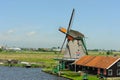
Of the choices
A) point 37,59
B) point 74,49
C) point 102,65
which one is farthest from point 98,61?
point 37,59

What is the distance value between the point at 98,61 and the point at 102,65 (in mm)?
3575

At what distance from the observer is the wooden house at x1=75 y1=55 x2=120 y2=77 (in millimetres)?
54594

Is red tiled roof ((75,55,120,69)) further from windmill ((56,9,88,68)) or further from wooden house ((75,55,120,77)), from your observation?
windmill ((56,9,88,68))

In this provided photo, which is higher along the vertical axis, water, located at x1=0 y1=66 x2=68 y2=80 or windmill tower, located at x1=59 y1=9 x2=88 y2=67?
windmill tower, located at x1=59 y1=9 x2=88 y2=67

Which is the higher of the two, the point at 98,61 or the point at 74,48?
the point at 74,48

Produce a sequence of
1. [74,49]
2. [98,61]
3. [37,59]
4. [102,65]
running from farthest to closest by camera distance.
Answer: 1. [37,59]
2. [74,49]
3. [98,61]
4. [102,65]

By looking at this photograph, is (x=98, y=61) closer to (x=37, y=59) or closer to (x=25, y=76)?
(x=25, y=76)

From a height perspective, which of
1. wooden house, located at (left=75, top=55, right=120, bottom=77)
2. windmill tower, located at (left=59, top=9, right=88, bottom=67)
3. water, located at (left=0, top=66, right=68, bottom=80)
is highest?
windmill tower, located at (left=59, top=9, right=88, bottom=67)

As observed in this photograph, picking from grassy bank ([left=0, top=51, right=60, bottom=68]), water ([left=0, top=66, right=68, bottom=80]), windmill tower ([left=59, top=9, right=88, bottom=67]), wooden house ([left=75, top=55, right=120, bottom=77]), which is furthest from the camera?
grassy bank ([left=0, top=51, right=60, bottom=68])

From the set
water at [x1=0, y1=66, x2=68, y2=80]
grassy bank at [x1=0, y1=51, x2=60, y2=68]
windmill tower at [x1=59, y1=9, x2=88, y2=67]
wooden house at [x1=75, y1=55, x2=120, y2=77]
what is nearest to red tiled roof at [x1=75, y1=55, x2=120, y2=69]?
wooden house at [x1=75, y1=55, x2=120, y2=77]

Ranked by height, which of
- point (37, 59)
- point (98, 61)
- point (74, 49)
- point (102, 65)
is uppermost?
point (74, 49)

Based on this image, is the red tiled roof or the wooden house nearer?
the wooden house

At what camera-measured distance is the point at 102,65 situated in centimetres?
5609

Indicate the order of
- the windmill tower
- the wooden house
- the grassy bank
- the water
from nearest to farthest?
the wooden house, the water, the windmill tower, the grassy bank
